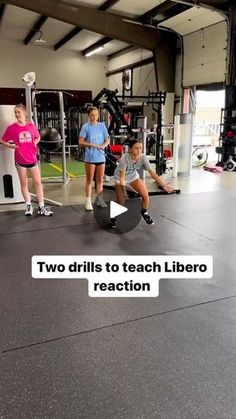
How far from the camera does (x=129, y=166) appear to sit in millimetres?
4164

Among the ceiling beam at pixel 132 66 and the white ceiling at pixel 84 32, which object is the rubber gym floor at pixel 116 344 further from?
the ceiling beam at pixel 132 66

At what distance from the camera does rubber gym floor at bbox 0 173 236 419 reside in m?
1.64

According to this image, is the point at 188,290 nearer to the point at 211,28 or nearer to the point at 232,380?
the point at 232,380

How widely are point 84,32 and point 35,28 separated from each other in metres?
1.66

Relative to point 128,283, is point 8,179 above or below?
above

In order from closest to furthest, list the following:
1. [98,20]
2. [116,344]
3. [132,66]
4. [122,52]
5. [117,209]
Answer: [116,344], [117,209], [98,20], [132,66], [122,52]

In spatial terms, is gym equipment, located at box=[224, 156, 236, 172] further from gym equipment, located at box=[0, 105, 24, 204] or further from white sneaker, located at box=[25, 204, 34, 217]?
white sneaker, located at box=[25, 204, 34, 217]

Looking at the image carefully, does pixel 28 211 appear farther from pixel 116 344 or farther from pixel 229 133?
pixel 229 133

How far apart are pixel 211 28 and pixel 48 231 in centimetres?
808

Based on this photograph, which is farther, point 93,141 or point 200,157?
point 200,157

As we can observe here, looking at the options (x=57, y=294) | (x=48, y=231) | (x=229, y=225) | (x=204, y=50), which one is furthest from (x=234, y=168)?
(x=57, y=294)

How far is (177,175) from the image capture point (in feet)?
25.8

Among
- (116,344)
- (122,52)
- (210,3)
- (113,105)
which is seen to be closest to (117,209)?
(113,105)

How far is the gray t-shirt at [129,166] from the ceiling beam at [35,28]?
27.3 ft
